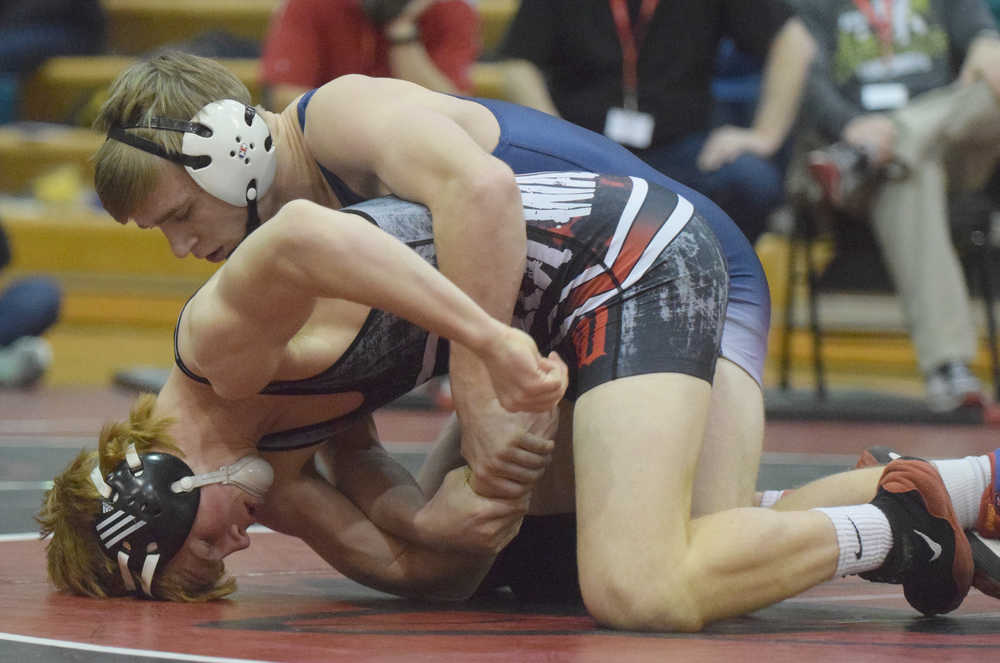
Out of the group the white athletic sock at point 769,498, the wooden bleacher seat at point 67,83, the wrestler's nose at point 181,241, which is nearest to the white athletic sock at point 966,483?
the white athletic sock at point 769,498

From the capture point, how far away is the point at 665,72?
591 cm

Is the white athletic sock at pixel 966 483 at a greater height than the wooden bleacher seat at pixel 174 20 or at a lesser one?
lesser

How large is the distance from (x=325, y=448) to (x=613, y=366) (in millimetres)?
625

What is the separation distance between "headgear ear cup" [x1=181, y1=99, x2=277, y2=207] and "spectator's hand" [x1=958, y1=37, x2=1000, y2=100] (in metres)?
3.78

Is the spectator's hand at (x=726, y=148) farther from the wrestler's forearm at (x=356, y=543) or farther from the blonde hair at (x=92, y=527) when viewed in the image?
the blonde hair at (x=92, y=527)

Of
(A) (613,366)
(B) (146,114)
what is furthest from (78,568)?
(A) (613,366)

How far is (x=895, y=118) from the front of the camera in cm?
599

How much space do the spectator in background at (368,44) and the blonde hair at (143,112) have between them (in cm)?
311

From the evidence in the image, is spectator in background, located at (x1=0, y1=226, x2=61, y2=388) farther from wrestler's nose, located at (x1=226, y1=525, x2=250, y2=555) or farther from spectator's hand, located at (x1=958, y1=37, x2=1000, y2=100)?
wrestler's nose, located at (x1=226, y1=525, x2=250, y2=555)

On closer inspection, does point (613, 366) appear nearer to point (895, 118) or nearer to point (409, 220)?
point (409, 220)

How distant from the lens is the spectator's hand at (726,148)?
580 centimetres

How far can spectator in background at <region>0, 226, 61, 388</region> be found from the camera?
7.04 metres

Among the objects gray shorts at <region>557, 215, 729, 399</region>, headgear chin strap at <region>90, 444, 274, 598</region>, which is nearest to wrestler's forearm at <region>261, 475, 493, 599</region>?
headgear chin strap at <region>90, 444, 274, 598</region>

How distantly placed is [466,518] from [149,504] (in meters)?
0.50
